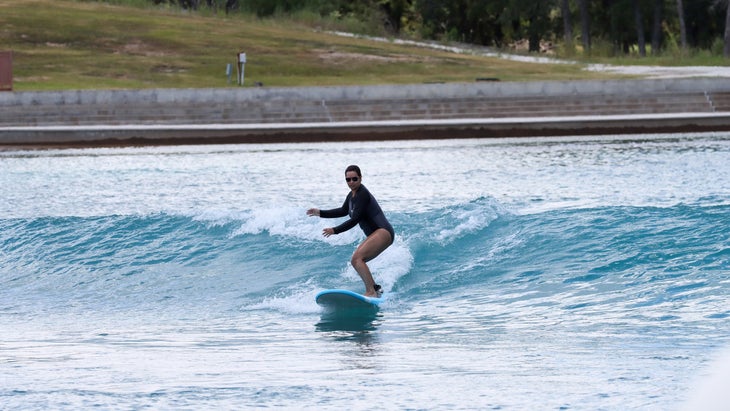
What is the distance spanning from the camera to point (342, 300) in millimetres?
10320

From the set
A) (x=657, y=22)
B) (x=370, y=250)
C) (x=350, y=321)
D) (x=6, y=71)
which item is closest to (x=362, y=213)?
(x=370, y=250)

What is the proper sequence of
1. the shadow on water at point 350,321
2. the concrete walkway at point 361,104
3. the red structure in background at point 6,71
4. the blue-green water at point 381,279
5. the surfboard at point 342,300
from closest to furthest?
the blue-green water at point 381,279
the shadow on water at point 350,321
the surfboard at point 342,300
the concrete walkway at point 361,104
the red structure in background at point 6,71

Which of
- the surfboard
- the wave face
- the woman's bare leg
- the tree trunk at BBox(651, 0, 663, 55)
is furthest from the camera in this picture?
the tree trunk at BBox(651, 0, 663, 55)

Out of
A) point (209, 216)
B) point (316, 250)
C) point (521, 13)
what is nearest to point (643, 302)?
point (316, 250)

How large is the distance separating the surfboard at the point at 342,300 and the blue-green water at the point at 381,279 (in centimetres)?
15

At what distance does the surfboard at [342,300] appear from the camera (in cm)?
1027

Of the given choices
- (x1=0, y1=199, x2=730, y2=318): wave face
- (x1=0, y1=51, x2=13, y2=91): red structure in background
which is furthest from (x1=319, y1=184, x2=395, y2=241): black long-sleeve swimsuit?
(x1=0, y1=51, x2=13, y2=91): red structure in background

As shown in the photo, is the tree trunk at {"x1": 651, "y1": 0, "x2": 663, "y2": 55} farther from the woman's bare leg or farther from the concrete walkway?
the woman's bare leg

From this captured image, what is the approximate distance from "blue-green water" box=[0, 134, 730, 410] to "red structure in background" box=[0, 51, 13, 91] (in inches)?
430

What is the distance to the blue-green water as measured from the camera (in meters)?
7.40

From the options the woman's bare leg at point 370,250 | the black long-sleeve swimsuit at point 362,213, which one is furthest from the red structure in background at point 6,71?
the woman's bare leg at point 370,250

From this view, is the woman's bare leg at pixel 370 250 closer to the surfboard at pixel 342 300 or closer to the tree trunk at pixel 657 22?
the surfboard at pixel 342 300

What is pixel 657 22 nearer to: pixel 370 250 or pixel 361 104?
pixel 361 104

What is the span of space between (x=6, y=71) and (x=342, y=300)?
26635 millimetres
